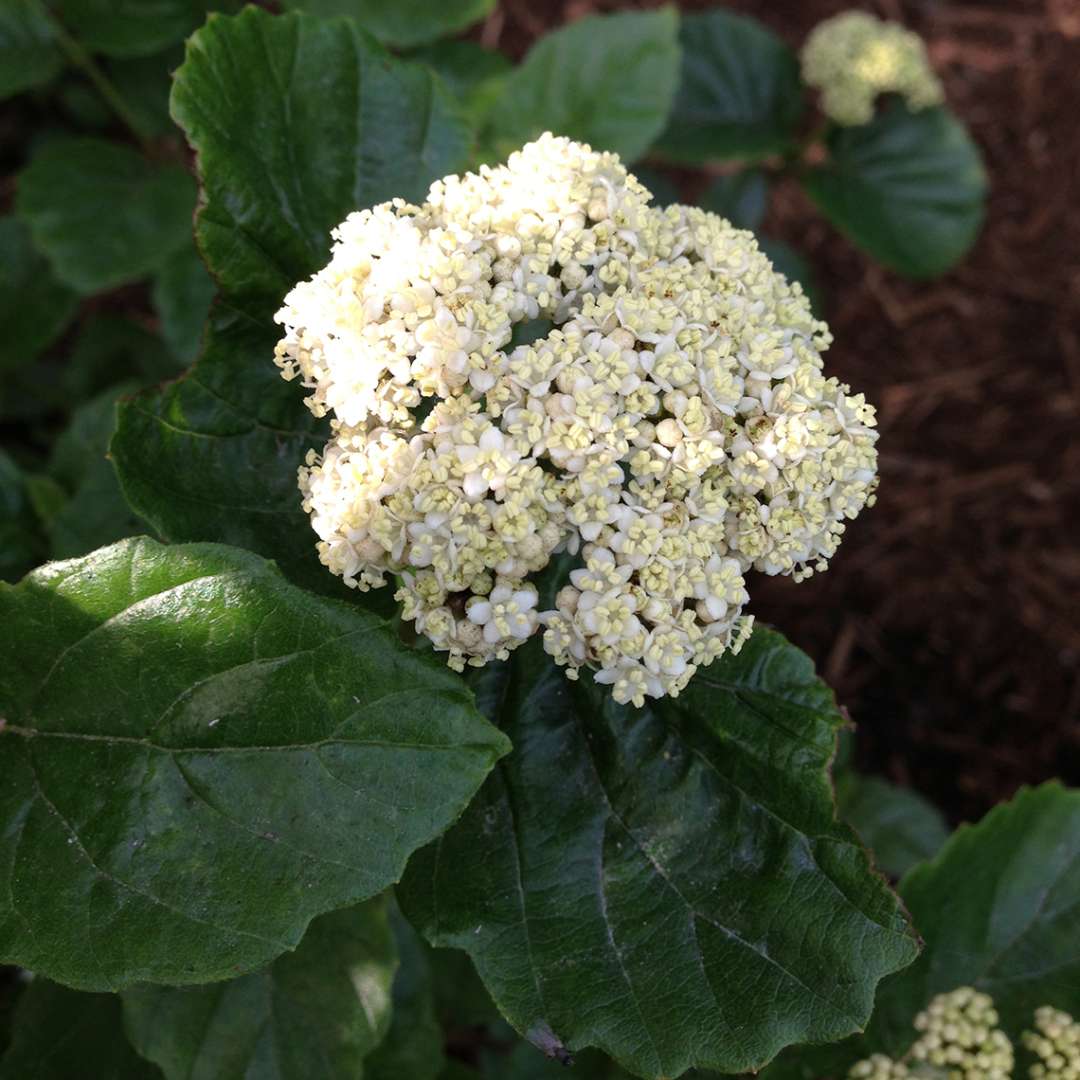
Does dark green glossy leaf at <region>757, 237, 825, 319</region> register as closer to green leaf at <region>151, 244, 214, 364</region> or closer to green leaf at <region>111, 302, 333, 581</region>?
green leaf at <region>151, 244, 214, 364</region>

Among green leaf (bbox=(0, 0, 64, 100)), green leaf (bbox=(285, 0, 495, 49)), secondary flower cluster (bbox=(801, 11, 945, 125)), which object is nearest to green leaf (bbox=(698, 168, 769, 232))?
secondary flower cluster (bbox=(801, 11, 945, 125))

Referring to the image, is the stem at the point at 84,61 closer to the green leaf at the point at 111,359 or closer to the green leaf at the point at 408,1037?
the green leaf at the point at 111,359

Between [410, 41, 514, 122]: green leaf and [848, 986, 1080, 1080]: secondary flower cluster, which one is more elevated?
[410, 41, 514, 122]: green leaf

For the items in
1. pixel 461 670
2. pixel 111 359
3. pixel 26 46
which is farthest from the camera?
pixel 111 359

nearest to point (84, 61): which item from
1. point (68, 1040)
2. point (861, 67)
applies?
point (861, 67)

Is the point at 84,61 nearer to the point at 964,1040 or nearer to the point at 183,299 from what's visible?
the point at 183,299

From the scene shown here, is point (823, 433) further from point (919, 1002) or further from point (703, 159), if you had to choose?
point (703, 159)
